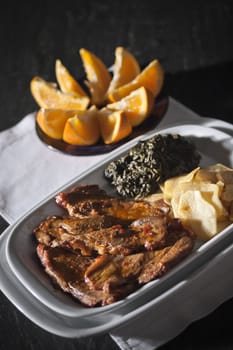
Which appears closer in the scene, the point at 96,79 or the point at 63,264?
the point at 63,264

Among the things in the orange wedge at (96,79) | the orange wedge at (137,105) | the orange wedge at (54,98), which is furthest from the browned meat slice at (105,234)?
the orange wedge at (96,79)

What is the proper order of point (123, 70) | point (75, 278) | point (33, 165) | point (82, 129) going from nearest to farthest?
point (75, 278) → point (82, 129) → point (33, 165) → point (123, 70)

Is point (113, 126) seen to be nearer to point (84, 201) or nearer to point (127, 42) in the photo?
point (84, 201)

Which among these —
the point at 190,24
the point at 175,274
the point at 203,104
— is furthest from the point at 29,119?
the point at 175,274

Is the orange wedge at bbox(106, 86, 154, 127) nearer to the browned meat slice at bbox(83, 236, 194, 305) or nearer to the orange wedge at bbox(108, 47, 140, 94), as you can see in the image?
the orange wedge at bbox(108, 47, 140, 94)

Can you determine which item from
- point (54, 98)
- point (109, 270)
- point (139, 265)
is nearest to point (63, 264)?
point (109, 270)

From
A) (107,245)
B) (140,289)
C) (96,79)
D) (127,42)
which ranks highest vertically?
(96,79)
